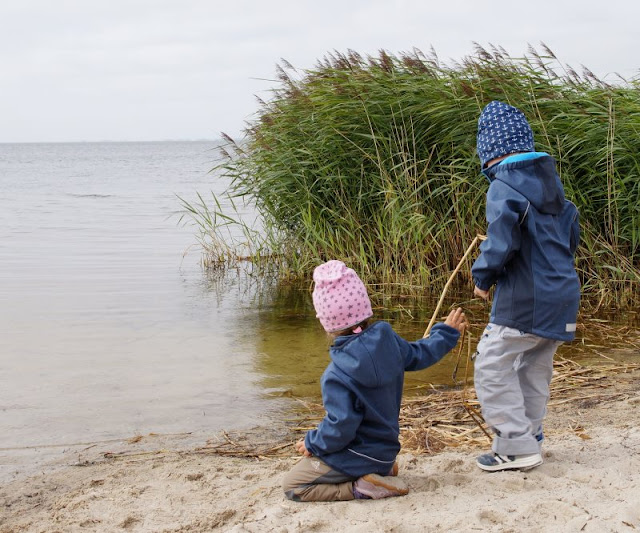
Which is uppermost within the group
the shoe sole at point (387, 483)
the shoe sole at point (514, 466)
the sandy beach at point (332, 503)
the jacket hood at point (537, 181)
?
the jacket hood at point (537, 181)

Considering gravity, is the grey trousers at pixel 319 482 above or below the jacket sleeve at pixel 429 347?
below

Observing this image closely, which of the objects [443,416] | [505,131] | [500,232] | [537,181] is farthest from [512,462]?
[505,131]

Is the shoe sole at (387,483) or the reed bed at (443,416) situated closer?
the shoe sole at (387,483)

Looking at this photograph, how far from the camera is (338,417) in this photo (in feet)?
9.71

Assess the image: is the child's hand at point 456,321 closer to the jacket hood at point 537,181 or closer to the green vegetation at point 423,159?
the jacket hood at point 537,181

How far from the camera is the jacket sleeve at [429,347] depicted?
308cm

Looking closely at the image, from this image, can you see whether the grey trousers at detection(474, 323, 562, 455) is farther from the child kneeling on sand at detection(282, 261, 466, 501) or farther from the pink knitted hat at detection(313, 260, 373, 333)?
the pink knitted hat at detection(313, 260, 373, 333)

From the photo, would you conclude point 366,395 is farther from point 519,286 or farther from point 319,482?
point 519,286

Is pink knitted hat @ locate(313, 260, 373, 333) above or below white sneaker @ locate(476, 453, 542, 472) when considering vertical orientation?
above

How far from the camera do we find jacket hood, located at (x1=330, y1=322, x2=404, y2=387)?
9.69 ft

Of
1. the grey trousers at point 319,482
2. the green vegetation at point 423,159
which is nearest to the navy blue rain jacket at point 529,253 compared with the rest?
the grey trousers at point 319,482

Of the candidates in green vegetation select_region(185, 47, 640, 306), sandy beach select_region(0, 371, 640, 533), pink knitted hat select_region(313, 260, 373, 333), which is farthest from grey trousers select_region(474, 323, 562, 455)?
green vegetation select_region(185, 47, 640, 306)

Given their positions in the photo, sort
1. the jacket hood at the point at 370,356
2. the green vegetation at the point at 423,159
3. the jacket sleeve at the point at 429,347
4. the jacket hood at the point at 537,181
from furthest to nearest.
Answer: the green vegetation at the point at 423,159, the jacket hood at the point at 537,181, the jacket sleeve at the point at 429,347, the jacket hood at the point at 370,356

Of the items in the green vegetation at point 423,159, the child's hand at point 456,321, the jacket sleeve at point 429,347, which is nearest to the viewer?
the jacket sleeve at point 429,347
